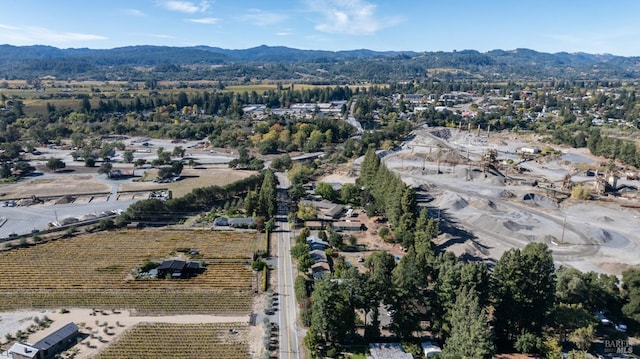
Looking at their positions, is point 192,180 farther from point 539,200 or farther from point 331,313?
point 539,200

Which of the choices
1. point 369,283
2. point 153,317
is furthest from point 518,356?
point 153,317

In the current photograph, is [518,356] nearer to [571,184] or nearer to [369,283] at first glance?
[369,283]

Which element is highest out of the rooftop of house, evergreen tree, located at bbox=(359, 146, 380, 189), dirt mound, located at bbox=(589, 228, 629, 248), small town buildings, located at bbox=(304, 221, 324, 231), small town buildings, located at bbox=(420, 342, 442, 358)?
evergreen tree, located at bbox=(359, 146, 380, 189)

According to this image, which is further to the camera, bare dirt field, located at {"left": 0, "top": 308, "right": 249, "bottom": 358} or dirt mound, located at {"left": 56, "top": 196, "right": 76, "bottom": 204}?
dirt mound, located at {"left": 56, "top": 196, "right": 76, "bottom": 204}

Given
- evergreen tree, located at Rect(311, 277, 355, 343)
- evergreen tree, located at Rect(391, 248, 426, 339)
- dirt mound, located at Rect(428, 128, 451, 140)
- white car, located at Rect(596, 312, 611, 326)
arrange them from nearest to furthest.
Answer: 1. evergreen tree, located at Rect(311, 277, 355, 343)
2. evergreen tree, located at Rect(391, 248, 426, 339)
3. white car, located at Rect(596, 312, 611, 326)
4. dirt mound, located at Rect(428, 128, 451, 140)

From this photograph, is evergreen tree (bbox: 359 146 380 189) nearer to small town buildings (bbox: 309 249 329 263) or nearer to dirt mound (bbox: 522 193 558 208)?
small town buildings (bbox: 309 249 329 263)

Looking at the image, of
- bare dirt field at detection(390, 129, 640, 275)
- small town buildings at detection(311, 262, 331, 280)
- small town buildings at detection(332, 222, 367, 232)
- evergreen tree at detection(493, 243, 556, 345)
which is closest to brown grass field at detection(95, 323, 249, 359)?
small town buildings at detection(311, 262, 331, 280)

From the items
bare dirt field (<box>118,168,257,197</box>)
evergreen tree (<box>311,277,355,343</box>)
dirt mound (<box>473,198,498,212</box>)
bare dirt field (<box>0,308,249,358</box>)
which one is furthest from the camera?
bare dirt field (<box>118,168,257,197</box>)
